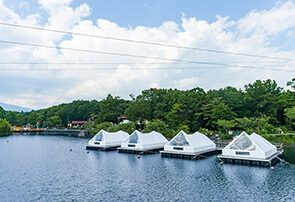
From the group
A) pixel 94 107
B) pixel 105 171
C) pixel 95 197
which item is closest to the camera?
pixel 95 197

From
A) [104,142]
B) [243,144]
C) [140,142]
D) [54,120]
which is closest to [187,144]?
[243,144]

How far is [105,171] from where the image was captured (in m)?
28.7

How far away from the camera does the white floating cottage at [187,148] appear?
121 ft

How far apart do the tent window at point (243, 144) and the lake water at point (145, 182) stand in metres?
3.17

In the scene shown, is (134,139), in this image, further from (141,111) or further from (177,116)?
(141,111)

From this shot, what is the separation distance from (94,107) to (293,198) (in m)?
115

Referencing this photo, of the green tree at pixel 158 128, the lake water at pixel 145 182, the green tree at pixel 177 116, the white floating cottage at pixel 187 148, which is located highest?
the green tree at pixel 177 116

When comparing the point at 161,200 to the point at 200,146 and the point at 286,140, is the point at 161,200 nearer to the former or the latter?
the point at 200,146

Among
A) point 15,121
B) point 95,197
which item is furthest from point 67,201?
→ point 15,121

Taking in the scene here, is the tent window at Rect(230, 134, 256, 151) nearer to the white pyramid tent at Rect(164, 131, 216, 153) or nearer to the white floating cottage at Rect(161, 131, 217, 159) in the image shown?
the white floating cottage at Rect(161, 131, 217, 159)

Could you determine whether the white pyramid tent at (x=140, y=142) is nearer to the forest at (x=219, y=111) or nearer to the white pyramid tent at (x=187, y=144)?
the white pyramid tent at (x=187, y=144)

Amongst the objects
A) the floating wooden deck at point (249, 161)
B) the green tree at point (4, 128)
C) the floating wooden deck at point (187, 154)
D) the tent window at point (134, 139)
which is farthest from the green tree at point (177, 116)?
the green tree at point (4, 128)

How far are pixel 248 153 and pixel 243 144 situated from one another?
148 centimetres

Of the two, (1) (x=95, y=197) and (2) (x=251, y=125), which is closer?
(1) (x=95, y=197)
